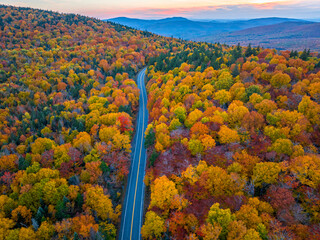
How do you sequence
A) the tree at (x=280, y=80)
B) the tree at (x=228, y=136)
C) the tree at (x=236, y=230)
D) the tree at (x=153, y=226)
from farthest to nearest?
the tree at (x=280, y=80)
the tree at (x=228, y=136)
the tree at (x=153, y=226)
the tree at (x=236, y=230)

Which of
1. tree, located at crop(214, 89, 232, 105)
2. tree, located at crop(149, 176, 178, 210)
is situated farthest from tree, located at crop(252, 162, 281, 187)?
tree, located at crop(214, 89, 232, 105)

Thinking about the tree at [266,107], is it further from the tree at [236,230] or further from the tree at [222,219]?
the tree at [236,230]

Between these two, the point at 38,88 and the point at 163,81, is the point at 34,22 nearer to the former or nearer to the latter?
the point at 38,88

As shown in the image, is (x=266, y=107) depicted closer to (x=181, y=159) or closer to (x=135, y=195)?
(x=181, y=159)

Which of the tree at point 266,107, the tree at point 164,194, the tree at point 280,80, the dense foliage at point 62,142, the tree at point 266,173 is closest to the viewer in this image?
the tree at point 266,173

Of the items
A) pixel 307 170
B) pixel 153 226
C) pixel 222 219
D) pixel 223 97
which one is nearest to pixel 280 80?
pixel 223 97

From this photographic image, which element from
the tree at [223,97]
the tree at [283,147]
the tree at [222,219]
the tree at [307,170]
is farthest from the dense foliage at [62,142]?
the tree at [283,147]

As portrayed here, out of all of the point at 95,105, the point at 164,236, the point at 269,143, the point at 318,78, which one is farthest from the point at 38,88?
the point at 318,78

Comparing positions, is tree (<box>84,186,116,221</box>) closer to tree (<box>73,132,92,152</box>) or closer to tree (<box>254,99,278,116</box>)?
tree (<box>73,132,92,152</box>)
